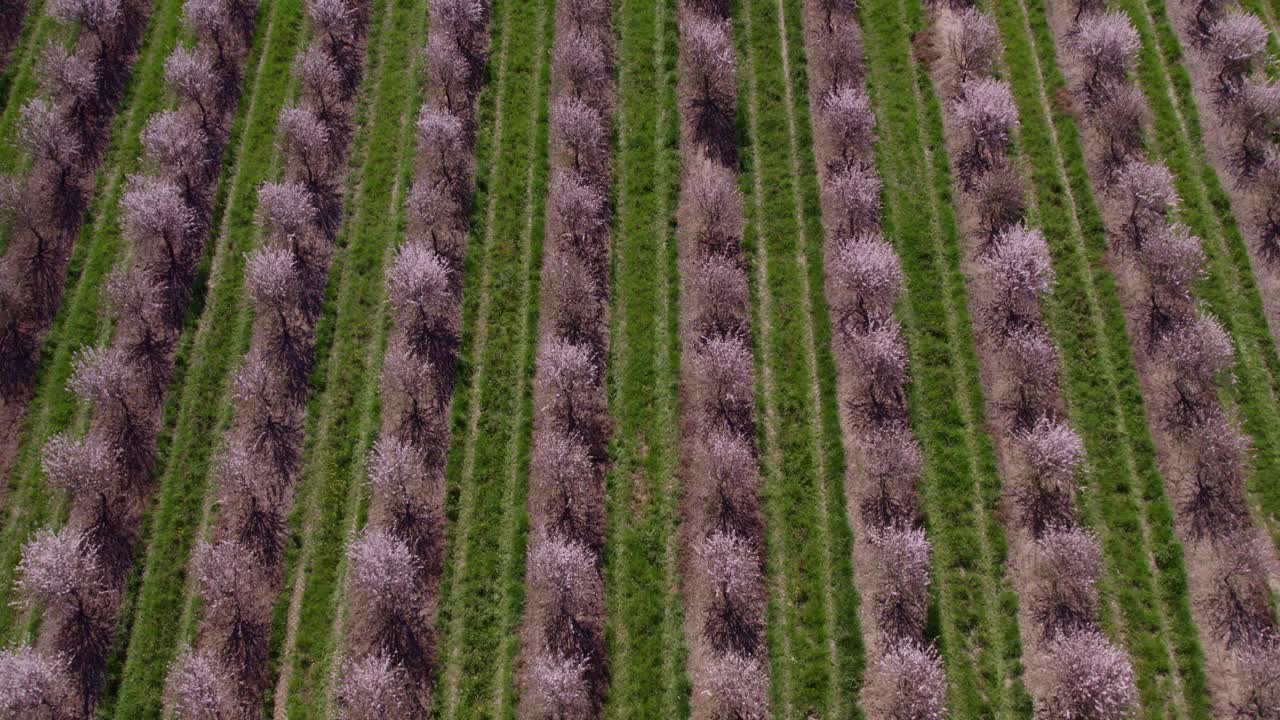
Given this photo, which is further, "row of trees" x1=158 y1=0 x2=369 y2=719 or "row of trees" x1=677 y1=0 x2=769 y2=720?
"row of trees" x1=158 y1=0 x2=369 y2=719

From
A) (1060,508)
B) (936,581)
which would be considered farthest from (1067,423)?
(936,581)

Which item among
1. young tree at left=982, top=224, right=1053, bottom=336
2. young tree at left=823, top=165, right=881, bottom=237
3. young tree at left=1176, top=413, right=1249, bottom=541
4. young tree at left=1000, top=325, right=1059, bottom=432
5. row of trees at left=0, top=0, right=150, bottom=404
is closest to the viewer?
young tree at left=1176, top=413, right=1249, bottom=541

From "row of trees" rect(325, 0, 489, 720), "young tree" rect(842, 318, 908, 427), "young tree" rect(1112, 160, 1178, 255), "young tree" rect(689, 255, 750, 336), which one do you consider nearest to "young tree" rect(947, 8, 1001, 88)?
"young tree" rect(1112, 160, 1178, 255)

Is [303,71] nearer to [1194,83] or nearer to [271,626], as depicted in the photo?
[271,626]

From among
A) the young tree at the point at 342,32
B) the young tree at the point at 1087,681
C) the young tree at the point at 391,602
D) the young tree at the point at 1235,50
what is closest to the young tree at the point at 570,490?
the young tree at the point at 391,602

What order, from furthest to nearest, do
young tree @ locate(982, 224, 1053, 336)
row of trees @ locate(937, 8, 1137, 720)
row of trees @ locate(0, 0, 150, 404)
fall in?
1. row of trees @ locate(0, 0, 150, 404)
2. young tree @ locate(982, 224, 1053, 336)
3. row of trees @ locate(937, 8, 1137, 720)

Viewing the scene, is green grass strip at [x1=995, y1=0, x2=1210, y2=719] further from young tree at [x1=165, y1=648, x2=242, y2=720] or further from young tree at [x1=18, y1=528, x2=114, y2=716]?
young tree at [x1=18, y1=528, x2=114, y2=716]

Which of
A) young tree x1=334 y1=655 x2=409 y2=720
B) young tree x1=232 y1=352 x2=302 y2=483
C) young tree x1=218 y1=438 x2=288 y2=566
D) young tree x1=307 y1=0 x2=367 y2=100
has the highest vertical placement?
young tree x1=307 y1=0 x2=367 y2=100

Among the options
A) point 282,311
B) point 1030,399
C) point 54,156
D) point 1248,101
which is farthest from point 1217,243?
point 54,156

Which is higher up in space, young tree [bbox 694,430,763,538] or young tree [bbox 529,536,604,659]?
young tree [bbox 694,430,763,538]
